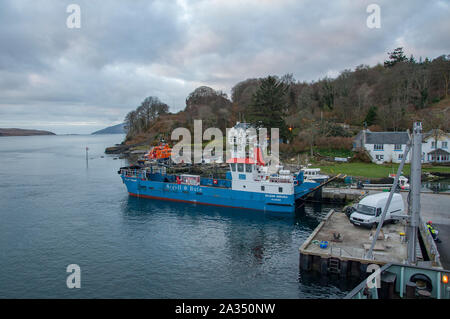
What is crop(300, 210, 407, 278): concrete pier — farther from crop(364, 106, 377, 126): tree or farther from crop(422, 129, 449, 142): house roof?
crop(364, 106, 377, 126): tree

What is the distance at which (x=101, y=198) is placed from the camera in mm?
40812

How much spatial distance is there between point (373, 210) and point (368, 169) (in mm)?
A: 28781

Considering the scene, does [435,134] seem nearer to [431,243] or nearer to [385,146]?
[385,146]

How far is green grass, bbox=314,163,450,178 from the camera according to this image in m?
45.5

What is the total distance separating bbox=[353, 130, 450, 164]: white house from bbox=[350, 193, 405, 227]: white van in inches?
1381

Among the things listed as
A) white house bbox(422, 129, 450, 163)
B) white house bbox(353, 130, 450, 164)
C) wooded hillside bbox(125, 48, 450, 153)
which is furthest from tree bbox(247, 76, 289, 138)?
white house bbox(422, 129, 450, 163)

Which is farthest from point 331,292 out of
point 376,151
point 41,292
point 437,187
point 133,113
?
point 133,113

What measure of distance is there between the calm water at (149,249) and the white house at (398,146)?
26344 mm

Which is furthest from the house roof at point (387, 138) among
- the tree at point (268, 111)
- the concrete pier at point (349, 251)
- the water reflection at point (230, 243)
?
the concrete pier at point (349, 251)

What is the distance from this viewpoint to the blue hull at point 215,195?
3316 cm

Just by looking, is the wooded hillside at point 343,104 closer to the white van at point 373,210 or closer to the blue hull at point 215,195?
the blue hull at point 215,195
